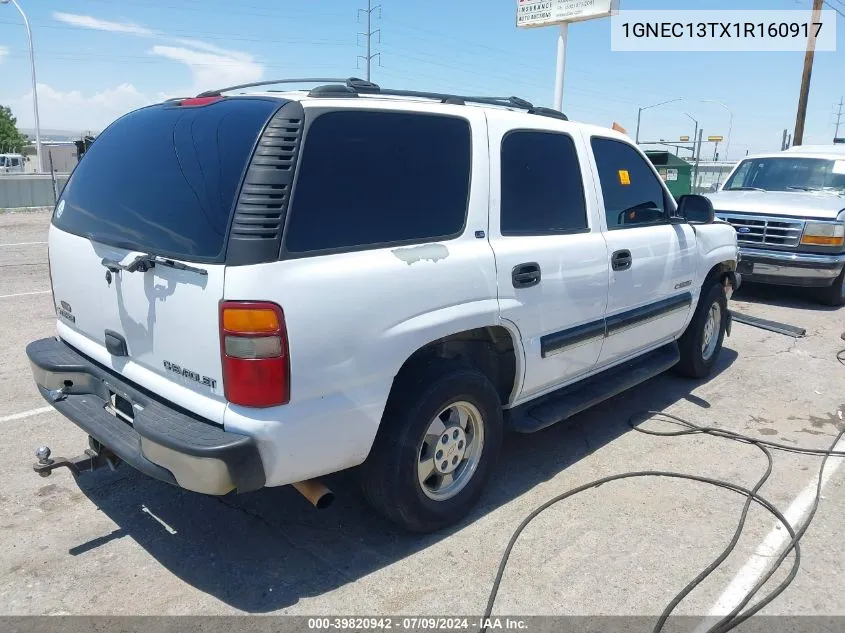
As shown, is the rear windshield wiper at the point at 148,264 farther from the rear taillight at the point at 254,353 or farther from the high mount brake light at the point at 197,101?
the high mount brake light at the point at 197,101

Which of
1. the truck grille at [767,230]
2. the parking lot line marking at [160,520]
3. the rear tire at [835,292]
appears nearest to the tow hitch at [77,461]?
the parking lot line marking at [160,520]

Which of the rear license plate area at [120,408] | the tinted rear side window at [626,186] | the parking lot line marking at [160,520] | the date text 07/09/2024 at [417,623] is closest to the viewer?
the date text 07/09/2024 at [417,623]

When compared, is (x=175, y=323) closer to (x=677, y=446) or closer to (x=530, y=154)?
(x=530, y=154)

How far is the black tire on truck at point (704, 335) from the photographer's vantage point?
5.42 meters

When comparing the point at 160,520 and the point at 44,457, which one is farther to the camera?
the point at 160,520

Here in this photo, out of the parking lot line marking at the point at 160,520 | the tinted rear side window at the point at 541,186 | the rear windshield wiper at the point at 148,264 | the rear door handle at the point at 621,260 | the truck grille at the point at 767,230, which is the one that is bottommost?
the parking lot line marking at the point at 160,520

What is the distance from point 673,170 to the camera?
1602cm

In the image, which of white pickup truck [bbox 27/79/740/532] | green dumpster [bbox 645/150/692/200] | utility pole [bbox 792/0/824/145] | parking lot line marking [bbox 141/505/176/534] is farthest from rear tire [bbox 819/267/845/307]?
utility pole [bbox 792/0/824/145]

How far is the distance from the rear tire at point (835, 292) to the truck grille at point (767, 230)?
2.86ft

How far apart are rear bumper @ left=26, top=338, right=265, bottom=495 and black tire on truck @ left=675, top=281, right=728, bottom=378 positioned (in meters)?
4.07

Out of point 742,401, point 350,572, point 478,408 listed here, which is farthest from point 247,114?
point 742,401

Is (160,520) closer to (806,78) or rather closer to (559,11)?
(559,11)

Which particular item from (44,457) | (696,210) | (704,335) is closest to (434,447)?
(44,457)

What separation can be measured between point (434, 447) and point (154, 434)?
4.18ft
